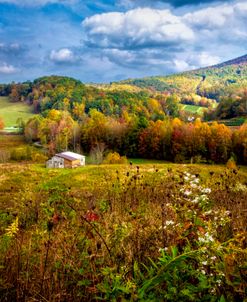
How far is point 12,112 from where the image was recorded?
14612 cm

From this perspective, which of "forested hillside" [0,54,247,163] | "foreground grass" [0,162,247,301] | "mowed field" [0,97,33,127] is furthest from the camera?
"mowed field" [0,97,33,127]

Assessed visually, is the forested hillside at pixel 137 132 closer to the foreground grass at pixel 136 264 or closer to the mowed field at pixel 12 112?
the mowed field at pixel 12 112

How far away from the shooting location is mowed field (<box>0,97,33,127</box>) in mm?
134375

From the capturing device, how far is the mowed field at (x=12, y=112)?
134375 mm

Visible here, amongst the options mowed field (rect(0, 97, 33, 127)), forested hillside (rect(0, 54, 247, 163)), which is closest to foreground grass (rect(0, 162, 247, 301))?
forested hillside (rect(0, 54, 247, 163))

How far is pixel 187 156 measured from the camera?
6700cm

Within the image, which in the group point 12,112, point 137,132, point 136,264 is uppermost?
point 12,112

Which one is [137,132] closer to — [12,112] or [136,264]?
[136,264]

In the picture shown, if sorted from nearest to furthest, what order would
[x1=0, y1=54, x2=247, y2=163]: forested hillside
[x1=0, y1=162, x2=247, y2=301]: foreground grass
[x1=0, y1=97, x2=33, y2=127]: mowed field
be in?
1. [x1=0, y1=162, x2=247, y2=301]: foreground grass
2. [x1=0, y1=54, x2=247, y2=163]: forested hillside
3. [x1=0, y1=97, x2=33, y2=127]: mowed field

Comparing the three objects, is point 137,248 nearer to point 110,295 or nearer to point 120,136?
point 110,295

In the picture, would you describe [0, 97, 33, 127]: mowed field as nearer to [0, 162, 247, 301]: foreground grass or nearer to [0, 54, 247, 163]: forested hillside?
[0, 54, 247, 163]: forested hillside

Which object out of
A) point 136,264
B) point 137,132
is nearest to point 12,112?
point 137,132

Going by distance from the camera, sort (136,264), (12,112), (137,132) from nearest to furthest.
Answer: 1. (136,264)
2. (137,132)
3. (12,112)

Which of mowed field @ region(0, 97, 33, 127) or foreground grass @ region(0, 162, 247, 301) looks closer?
foreground grass @ region(0, 162, 247, 301)
